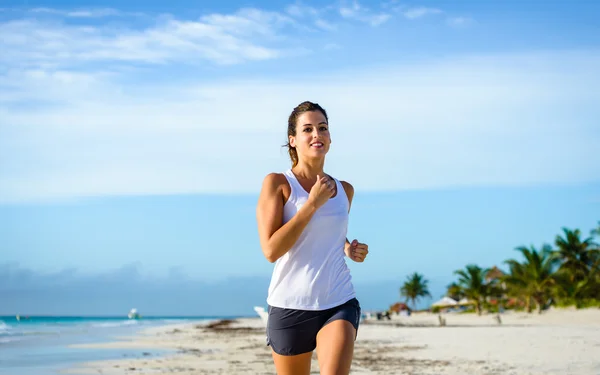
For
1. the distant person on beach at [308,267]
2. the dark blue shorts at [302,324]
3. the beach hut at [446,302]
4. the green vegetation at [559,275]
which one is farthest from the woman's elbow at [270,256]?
the beach hut at [446,302]

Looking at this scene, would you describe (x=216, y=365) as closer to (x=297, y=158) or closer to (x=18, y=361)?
(x=18, y=361)

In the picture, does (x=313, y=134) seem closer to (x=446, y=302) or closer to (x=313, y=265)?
(x=313, y=265)

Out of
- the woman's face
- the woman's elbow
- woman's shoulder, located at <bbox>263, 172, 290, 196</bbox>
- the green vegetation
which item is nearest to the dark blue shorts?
the woman's elbow

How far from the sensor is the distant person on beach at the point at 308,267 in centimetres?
371

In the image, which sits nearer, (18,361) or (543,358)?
(543,358)

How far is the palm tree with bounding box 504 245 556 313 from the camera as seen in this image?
51.9 m

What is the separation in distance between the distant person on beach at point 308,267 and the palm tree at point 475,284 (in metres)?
59.7

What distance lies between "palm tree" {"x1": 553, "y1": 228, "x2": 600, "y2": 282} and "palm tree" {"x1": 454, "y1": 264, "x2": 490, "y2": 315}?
11268mm

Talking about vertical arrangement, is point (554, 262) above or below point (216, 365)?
above

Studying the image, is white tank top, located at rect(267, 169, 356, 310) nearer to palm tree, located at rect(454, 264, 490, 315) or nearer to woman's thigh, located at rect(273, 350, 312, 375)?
woman's thigh, located at rect(273, 350, 312, 375)

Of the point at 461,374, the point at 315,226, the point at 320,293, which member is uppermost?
the point at 315,226

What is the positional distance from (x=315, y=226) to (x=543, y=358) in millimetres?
11698

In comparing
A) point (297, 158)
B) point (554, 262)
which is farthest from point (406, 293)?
point (297, 158)

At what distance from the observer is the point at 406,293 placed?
322 ft
